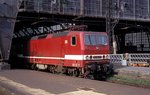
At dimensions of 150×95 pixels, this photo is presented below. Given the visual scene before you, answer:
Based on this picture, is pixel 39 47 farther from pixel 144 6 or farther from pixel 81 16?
pixel 144 6

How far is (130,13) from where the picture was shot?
6831 cm

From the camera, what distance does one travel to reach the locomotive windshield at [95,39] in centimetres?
2335

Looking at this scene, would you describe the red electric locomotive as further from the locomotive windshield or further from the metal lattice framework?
the metal lattice framework

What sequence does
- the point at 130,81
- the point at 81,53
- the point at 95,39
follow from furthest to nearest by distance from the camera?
1. the point at 95,39
2. the point at 81,53
3. the point at 130,81

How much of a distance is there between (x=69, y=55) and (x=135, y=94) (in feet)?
37.1

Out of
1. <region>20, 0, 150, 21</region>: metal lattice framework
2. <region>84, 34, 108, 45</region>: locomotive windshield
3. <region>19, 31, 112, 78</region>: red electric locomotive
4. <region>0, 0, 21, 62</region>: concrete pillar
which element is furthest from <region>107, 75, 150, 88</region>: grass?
<region>20, 0, 150, 21</region>: metal lattice framework

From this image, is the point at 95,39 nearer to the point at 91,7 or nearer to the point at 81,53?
the point at 81,53

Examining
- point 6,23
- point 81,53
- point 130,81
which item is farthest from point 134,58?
point 6,23

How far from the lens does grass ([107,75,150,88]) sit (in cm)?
2013

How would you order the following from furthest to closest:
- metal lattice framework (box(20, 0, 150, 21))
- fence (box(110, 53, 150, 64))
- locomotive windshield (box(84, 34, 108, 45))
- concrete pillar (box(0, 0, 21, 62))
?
1. metal lattice framework (box(20, 0, 150, 21))
2. concrete pillar (box(0, 0, 21, 62))
3. fence (box(110, 53, 150, 64))
4. locomotive windshield (box(84, 34, 108, 45))

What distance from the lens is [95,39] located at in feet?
78.0

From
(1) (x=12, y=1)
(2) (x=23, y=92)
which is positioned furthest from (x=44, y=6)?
(2) (x=23, y=92)

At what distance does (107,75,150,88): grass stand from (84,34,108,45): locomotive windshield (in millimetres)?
2516

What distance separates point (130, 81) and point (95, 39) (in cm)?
394
